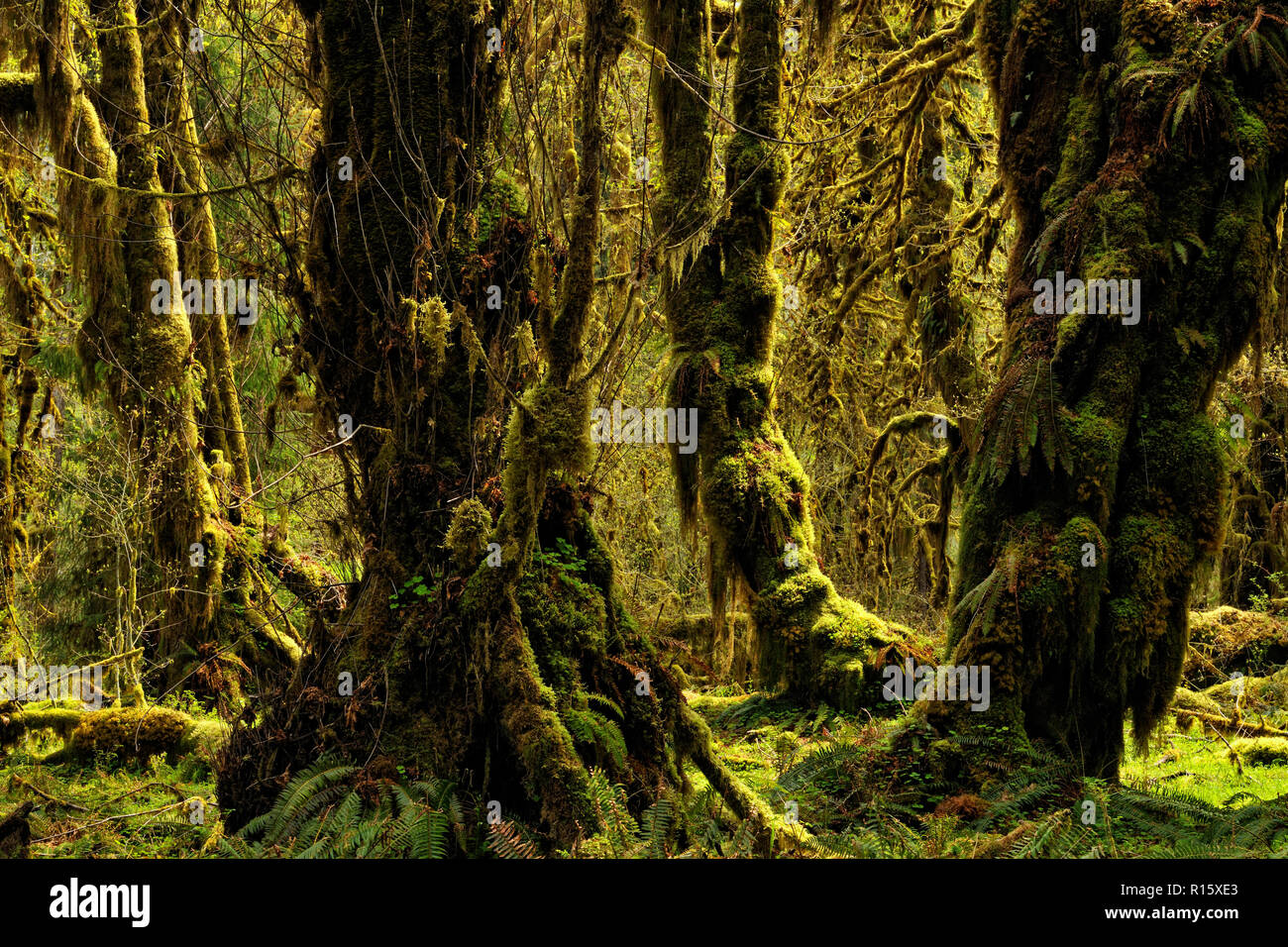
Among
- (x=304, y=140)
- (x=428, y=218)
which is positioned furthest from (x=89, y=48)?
(x=428, y=218)

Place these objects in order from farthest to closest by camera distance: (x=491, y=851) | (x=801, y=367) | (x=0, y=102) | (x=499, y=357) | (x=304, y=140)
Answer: (x=801, y=367) < (x=0, y=102) < (x=304, y=140) < (x=499, y=357) < (x=491, y=851)

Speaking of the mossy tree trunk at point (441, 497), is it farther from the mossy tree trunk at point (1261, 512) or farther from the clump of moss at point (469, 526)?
the mossy tree trunk at point (1261, 512)

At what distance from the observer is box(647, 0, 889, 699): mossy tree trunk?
345 inches

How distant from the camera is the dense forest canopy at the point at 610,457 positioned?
209 inches

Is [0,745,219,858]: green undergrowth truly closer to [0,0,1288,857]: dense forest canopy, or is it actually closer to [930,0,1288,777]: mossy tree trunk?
[0,0,1288,857]: dense forest canopy

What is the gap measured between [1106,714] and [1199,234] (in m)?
2.96

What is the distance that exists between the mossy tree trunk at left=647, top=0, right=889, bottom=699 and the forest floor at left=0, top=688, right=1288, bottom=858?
2.94 ft

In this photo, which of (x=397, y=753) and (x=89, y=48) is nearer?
(x=397, y=753)

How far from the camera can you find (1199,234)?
249 inches

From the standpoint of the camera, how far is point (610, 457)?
26.0 ft

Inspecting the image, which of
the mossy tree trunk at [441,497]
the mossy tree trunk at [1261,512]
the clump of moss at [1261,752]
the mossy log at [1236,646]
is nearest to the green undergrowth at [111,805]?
the mossy tree trunk at [441,497]

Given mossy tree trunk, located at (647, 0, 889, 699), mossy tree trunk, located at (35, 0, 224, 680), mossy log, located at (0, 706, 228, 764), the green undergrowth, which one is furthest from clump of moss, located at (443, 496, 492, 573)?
mossy tree trunk, located at (35, 0, 224, 680)

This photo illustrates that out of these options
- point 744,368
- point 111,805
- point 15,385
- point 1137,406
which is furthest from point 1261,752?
point 15,385

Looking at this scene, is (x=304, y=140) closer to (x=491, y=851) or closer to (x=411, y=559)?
(x=411, y=559)
